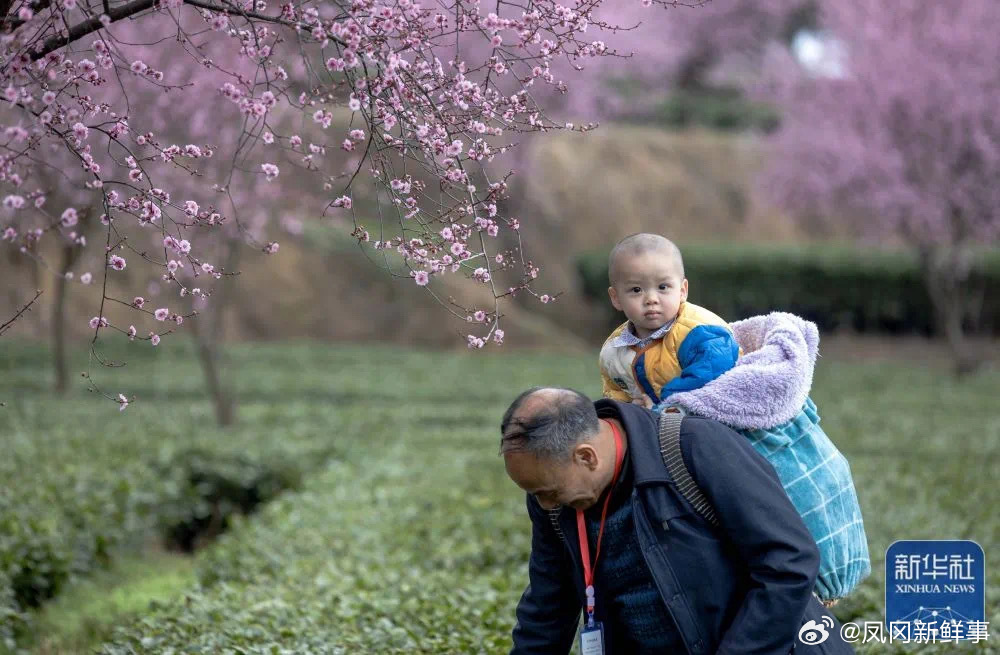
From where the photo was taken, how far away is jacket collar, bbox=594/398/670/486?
261 cm

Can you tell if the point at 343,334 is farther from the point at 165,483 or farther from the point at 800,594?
the point at 800,594

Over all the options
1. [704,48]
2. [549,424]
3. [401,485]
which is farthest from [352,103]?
[704,48]

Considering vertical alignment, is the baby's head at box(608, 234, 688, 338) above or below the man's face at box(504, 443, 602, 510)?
above

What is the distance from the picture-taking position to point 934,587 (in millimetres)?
3533

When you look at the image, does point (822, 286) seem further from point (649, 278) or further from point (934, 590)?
point (649, 278)

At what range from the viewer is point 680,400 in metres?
2.87

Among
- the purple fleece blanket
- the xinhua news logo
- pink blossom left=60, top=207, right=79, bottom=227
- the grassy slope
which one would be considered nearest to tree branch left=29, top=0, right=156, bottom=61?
pink blossom left=60, top=207, right=79, bottom=227

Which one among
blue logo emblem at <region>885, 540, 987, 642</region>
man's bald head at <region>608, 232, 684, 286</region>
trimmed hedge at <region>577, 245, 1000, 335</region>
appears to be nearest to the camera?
man's bald head at <region>608, 232, 684, 286</region>

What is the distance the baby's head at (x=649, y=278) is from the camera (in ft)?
9.98

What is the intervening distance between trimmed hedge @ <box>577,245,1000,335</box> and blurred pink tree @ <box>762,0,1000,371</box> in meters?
3.17

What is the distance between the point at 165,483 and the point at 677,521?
5772mm

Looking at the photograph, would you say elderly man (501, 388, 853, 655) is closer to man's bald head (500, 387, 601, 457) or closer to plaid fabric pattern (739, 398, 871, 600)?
man's bald head (500, 387, 601, 457)

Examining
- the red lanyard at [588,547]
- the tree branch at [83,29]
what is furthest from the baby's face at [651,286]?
the tree branch at [83,29]

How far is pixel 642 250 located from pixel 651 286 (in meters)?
0.10
